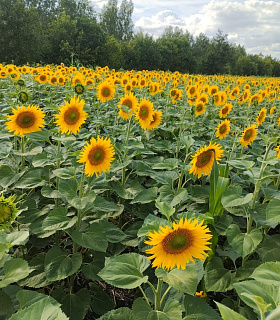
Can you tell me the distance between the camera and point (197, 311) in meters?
1.20

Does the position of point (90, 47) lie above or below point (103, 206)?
above

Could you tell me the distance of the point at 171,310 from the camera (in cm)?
117

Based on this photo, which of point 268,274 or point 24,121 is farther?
point 24,121

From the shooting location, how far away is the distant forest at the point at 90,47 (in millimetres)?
21688

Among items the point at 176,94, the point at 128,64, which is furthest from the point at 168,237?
the point at 128,64

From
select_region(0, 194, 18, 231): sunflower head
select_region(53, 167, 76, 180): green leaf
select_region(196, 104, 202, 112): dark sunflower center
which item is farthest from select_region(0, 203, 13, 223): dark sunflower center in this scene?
select_region(196, 104, 202, 112): dark sunflower center

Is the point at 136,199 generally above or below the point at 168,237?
below

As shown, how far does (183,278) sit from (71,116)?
1389mm

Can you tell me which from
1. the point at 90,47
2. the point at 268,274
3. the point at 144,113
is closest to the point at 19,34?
the point at 90,47

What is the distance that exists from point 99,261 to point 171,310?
2.27 ft

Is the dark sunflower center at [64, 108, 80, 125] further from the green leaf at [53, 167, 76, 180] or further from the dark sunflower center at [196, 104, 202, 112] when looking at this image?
the dark sunflower center at [196, 104, 202, 112]

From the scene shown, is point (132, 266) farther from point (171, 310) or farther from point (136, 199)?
point (136, 199)

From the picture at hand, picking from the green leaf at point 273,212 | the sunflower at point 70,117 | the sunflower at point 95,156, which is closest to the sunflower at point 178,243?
the green leaf at point 273,212

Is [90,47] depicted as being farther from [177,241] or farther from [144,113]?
[177,241]
